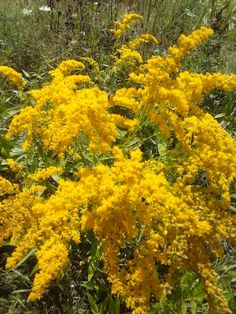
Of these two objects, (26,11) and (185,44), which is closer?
(185,44)

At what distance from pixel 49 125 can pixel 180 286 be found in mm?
1395

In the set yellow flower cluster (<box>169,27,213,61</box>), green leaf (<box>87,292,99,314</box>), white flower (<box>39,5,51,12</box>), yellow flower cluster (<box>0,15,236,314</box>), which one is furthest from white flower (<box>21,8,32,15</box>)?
green leaf (<box>87,292,99,314</box>)

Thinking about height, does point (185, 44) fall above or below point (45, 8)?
Result: above

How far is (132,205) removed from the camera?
260 cm

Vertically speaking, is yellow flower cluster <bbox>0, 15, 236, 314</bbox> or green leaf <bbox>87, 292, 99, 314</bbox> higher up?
yellow flower cluster <bbox>0, 15, 236, 314</bbox>

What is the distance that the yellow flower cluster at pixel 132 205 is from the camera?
99.2 inches

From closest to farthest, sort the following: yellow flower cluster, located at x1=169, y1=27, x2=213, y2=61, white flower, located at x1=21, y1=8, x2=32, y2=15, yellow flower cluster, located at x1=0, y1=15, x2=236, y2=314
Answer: yellow flower cluster, located at x1=0, y1=15, x2=236, y2=314
yellow flower cluster, located at x1=169, y1=27, x2=213, y2=61
white flower, located at x1=21, y1=8, x2=32, y2=15

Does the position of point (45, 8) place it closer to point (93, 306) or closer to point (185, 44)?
point (185, 44)

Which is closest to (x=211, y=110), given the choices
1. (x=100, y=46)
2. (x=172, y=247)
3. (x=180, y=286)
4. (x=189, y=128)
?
(x=100, y=46)

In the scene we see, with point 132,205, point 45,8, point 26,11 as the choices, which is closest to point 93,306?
point 132,205

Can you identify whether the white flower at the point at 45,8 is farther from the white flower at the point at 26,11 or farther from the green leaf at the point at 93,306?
the green leaf at the point at 93,306

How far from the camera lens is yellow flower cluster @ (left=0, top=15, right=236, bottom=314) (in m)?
2.52

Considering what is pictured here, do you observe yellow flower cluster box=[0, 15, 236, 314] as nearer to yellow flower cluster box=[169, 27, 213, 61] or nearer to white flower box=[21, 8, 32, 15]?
yellow flower cluster box=[169, 27, 213, 61]

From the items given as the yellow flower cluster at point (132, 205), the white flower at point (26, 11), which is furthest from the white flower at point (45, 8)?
the yellow flower cluster at point (132, 205)
